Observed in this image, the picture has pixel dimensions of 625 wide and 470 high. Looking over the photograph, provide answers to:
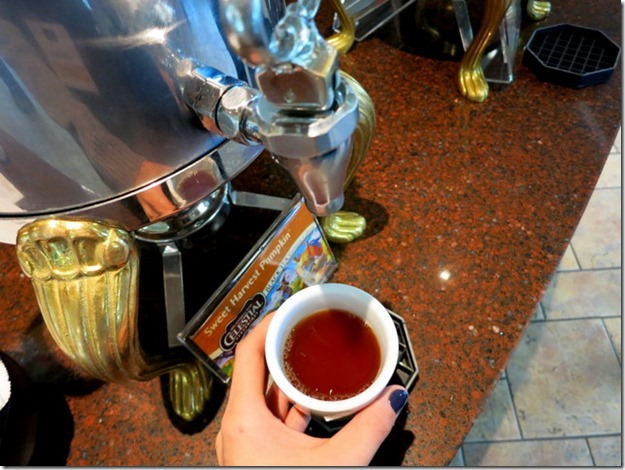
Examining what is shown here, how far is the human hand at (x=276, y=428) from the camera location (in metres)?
0.43

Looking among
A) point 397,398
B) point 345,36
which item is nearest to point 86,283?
point 397,398

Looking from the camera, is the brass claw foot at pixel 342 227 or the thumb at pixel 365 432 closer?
the thumb at pixel 365 432

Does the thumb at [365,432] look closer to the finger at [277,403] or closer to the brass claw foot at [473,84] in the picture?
the finger at [277,403]

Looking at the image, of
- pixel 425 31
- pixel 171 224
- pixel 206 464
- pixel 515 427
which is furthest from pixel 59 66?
pixel 515 427

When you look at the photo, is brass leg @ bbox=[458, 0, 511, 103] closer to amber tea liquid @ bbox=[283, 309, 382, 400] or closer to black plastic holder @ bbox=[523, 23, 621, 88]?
black plastic holder @ bbox=[523, 23, 621, 88]

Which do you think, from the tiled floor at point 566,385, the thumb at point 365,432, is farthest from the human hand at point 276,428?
the tiled floor at point 566,385

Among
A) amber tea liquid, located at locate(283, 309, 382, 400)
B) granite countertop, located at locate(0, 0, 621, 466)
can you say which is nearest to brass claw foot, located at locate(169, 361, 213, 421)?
granite countertop, located at locate(0, 0, 621, 466)

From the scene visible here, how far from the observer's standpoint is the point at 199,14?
14.9 inches

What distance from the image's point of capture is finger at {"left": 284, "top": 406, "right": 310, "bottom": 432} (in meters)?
0.48

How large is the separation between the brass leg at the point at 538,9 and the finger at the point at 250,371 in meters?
0.74

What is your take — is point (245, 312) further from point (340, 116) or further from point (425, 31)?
point (425, 31)

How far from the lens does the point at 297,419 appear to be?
0.48 metres

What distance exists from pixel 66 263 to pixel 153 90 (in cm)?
16

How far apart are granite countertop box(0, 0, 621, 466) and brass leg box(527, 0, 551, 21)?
112 millimetres
